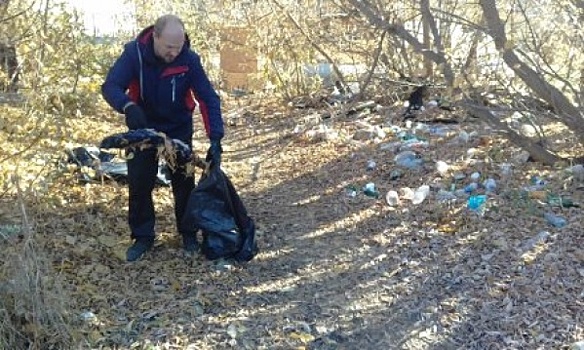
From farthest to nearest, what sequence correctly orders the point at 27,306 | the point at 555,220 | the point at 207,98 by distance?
the point at 555,220, the point at 207,98, the point at 27,306

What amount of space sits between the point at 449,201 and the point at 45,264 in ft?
8.90

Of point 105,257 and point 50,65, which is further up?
point 50,65

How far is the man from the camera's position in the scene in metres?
3.81

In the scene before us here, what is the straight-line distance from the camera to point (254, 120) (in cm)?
966

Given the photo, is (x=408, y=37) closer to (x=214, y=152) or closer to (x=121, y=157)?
(x=214, y=152)

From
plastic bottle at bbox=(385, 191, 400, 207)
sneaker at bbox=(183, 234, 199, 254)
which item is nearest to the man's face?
sneaker at bbox=(183, 234, 199, 254)

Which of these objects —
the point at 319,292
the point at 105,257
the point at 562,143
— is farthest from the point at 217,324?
the point at 562,143

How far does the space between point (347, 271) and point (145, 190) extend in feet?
4.06

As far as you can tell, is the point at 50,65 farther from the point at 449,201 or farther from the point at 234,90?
the point at 234,90

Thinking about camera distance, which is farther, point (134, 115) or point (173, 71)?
point (173, 71)

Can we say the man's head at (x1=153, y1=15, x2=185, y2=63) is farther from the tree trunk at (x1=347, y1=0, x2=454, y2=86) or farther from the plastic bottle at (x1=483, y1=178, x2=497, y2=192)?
the plastic bottle at (x1=483, y1=178, x2=497, y2=192)

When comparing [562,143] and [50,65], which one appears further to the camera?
[562,143]

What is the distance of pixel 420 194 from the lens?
5.05 m

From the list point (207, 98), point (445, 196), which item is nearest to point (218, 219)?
point (207, 98)
